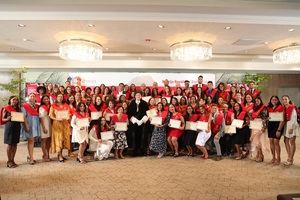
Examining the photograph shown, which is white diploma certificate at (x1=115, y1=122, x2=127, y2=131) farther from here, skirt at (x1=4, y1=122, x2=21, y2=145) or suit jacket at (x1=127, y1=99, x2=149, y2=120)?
skirt at (x1=4, y1=122, x2=21, y2=145)

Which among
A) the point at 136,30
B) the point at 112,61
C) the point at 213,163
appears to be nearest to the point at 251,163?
the point at 213,163

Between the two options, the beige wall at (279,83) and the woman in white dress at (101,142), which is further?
the beige wall at (279,83)

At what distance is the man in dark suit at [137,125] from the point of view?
24.8ft

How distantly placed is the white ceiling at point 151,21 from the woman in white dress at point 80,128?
2051 mm

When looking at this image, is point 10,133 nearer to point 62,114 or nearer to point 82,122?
point 62,114

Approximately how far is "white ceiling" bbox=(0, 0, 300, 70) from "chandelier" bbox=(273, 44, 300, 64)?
23 cm

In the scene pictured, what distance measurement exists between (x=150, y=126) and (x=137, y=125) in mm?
347

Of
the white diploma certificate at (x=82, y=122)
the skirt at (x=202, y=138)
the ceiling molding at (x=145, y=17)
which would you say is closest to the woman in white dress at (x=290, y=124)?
the skirt at (x=202, y=138)

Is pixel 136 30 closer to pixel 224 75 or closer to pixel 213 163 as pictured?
pixel 213 163

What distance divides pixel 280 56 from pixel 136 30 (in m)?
5.15

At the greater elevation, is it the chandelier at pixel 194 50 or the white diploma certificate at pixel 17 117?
the chandelier at pixel 194 50

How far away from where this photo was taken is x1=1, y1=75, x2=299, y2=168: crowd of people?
6.56 meters

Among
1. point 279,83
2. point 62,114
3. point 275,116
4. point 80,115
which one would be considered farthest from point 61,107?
point 279,83

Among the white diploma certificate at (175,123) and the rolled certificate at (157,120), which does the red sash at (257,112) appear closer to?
the white diploma certificate at (175,123)
